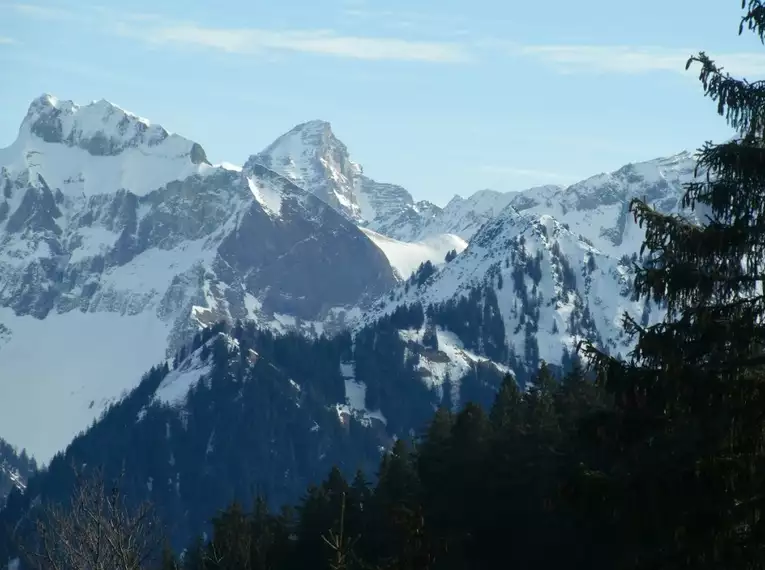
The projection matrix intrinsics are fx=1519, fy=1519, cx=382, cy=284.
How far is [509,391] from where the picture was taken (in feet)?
304

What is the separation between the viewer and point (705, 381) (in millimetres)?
23906

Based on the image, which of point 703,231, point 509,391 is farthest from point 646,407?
point 509,391

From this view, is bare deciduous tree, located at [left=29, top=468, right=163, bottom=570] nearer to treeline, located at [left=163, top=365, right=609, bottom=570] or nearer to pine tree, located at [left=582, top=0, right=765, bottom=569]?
treeline, located at [left=163, top=365, right=609, bottom=570]

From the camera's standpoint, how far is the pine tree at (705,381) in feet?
78.3

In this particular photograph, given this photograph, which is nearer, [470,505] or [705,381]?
[705,381]

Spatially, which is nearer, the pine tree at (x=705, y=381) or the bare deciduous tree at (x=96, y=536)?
the pine tree at (x=705, y=381)

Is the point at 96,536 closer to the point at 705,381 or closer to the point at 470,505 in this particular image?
the point at 705,381

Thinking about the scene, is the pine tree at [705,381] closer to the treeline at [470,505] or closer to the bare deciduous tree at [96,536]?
the bare deciduous tree at [96,536]

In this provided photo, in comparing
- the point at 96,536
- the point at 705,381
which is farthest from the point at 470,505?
the point at 705,381

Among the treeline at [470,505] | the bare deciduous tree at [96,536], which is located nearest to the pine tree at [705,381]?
the bare deciduous tree at [96,536]

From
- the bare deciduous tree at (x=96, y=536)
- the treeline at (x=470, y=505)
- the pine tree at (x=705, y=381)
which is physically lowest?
the treeline at (x=470, y=505)

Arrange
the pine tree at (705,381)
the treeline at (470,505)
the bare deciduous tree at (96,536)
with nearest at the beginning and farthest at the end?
the pine tree at (705,381), the bare deciduous tree at (96,536), the treeline at (470,505)

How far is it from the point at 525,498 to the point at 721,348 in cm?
3978

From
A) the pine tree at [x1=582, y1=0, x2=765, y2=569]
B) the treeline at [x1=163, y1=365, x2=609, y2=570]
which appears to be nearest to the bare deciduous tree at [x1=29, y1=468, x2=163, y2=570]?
the treeline at [x1=163, y1=365, x2=609, y2=570]
